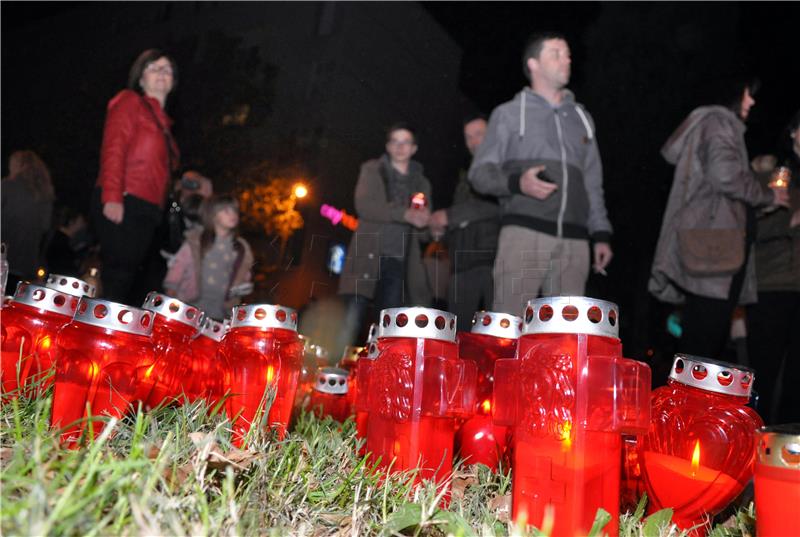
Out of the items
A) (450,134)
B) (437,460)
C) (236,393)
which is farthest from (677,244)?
(236,393)

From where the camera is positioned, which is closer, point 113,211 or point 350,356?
point 350,356

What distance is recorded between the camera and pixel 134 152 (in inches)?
91.5

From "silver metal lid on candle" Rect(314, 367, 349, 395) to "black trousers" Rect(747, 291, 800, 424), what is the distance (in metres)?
1.38

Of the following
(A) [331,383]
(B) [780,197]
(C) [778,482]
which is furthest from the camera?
(B) [780,197]

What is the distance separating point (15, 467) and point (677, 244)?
6.56 ft

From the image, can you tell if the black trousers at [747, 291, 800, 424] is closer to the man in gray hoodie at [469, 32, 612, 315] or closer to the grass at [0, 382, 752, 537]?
the man in gray hoodie at [469, 32, 612, 315]

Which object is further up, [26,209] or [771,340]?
[26,209]

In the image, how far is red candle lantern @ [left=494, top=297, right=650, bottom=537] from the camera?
2.62ft

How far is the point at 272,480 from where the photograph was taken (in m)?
0.84

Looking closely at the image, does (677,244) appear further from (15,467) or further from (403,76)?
(15,467)

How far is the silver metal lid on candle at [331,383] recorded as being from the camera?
55.1 inches

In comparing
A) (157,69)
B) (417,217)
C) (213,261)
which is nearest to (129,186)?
(213,261)

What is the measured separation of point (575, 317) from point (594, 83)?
6.39 feet

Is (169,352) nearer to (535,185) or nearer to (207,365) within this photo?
(207,365)
